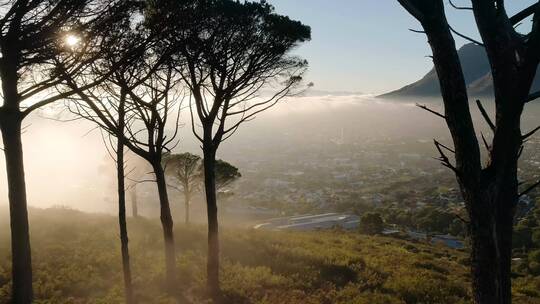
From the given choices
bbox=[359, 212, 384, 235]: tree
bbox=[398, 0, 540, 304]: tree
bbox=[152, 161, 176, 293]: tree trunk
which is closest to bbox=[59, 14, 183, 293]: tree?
bbox=[152, 161, 176, 293]: tree trunk

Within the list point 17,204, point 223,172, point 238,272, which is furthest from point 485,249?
point 223,172

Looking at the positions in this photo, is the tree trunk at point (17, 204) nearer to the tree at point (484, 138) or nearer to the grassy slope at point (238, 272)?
the grassy slope at point (238, 272)

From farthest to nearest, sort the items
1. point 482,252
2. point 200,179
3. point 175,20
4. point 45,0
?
1. point 200,179
2. point 175,20
3. point 45,0
4. point 482,252

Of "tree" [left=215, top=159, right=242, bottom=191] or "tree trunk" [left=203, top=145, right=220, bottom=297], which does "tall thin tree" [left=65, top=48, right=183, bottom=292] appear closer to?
"tree trunk" [left=203, top=145, right=220, bottom=297]

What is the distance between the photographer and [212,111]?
1256 cm

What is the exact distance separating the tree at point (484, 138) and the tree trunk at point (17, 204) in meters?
7.42

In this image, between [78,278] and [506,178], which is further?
[78,278]

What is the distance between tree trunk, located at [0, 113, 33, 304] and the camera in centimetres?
781

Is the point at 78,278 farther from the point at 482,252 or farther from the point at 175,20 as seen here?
the point at 482,252

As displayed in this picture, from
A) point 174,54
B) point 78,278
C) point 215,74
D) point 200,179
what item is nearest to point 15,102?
point 174,54

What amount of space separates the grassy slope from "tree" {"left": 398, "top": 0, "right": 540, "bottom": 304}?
341 inches

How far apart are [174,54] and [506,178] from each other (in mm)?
10375

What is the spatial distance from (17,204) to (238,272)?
8.25m

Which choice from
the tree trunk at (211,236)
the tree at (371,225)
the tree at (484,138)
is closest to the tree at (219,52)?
the tree trunk at (211,236)
